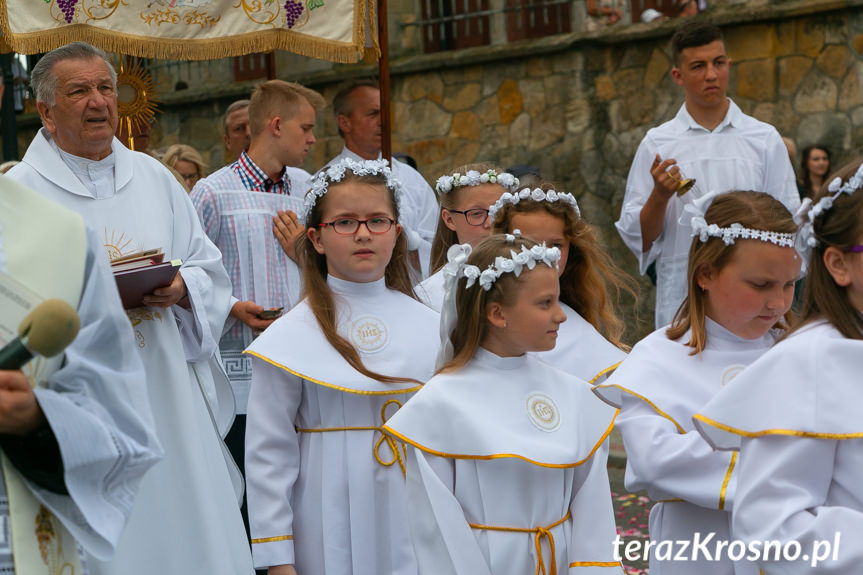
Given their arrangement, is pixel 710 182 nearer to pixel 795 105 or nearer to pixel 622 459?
pixel 622 459

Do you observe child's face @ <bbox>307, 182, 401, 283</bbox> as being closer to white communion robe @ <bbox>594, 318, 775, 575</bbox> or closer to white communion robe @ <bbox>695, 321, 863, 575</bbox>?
white communion robe @ <bbox>594, 318, 775, 575</bbox>

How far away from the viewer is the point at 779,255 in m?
3.70

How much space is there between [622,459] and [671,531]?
4709 millimetres

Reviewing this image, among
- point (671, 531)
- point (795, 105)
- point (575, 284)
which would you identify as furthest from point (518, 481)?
point (795, 105)

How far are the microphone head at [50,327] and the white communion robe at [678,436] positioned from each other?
179cm

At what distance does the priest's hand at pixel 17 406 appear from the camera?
226 centimetres

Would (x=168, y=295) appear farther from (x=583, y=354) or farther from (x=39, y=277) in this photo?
(x=39, y=277)

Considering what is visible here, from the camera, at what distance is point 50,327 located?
219 cm

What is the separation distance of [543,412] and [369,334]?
831mm

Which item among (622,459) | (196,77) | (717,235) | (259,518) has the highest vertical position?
(196,77)

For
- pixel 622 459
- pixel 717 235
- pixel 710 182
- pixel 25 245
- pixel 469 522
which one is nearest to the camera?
pixel 25 245

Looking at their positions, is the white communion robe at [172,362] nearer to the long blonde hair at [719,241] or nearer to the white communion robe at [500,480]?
the white communion robe at [500,480]

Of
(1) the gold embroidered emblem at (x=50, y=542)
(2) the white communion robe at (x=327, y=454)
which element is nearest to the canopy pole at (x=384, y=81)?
(2) the white communion robe at (x=327, y=454)

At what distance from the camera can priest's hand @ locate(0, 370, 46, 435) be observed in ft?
7.42
